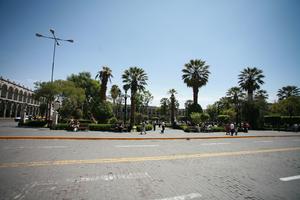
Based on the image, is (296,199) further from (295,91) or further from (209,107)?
(209,107)

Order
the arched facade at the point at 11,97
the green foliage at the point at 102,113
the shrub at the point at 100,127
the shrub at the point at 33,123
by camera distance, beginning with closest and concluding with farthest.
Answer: the shrub at the point at 100,127, the shrub at the point at 33,123, the green foliage at the point at 102,113, the arched facade at the point at 11,97

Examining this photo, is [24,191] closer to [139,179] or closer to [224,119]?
[139,179]

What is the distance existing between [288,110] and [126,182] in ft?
178

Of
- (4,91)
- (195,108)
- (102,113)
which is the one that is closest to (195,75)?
(195,108)

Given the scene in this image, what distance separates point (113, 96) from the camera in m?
66.1

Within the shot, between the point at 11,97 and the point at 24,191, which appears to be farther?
the point at 11,97

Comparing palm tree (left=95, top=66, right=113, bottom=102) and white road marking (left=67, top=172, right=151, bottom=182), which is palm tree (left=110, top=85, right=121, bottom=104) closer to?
palm tree (left=95, top=66, right=113, bottom=102)

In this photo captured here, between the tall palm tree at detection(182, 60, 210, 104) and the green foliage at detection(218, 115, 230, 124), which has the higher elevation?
the tall palm tree at detection(182, 60, 210, 104)

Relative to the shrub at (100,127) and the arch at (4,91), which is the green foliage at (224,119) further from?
the arch at (4,91)

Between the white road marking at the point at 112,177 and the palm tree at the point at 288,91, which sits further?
the palm tree at the point at 288,91

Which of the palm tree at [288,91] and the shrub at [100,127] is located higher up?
the palm tree at [288,91]

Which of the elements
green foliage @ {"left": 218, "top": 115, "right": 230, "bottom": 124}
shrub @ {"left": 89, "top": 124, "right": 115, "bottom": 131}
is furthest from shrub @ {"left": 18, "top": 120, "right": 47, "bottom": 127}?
green foliage @ {"left": 218, "top": 115, "right": 230, "bottom": 124}

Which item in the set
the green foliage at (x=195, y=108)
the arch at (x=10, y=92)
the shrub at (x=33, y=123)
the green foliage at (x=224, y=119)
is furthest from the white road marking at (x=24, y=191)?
the arch at (x=10, y=92)

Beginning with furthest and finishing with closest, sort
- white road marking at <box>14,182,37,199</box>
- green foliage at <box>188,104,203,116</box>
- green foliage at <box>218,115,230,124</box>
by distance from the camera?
1. green foliage at <box>218,115,230,124</box>
2. green foliage at <box>188,104,203,116</box>
3. white road marking at <box>14,182,37,199</box>
